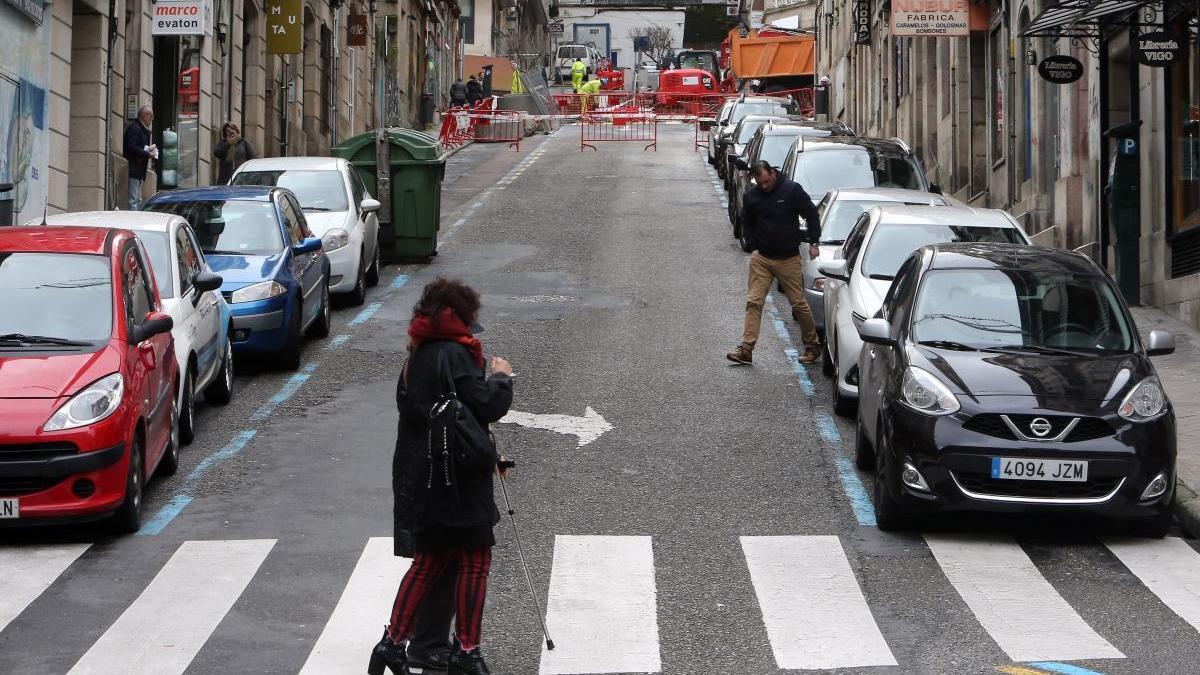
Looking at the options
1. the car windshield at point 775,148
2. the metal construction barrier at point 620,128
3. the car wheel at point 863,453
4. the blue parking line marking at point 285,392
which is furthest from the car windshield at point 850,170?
the metal construction barrier at point 620,128

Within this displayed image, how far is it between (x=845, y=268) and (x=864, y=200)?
3.88m

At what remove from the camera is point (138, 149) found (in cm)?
2411

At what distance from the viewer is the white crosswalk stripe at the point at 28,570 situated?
8.47m

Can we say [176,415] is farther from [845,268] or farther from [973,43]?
[973,43]

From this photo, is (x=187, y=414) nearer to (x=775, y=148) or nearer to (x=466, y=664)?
(x=466, y=664)

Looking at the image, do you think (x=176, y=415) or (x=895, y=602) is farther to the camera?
(x=176, y=415)

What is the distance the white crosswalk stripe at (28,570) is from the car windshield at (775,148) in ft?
54.9

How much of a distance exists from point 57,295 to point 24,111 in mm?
11984

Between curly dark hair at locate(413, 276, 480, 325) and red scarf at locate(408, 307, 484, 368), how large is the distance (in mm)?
18

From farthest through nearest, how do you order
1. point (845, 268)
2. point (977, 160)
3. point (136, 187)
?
point (977, 160) → point (136, 187) → point (845, 268)

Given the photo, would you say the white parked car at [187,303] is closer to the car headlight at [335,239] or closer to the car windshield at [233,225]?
the car windshield at [233,225]

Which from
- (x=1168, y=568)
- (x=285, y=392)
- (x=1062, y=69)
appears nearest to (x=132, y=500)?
(x=285, y=392)

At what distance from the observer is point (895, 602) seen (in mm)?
8672

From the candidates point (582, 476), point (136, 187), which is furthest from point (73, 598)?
point (136, 187)
